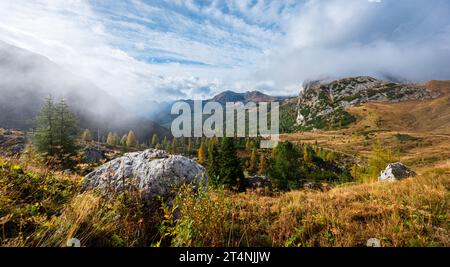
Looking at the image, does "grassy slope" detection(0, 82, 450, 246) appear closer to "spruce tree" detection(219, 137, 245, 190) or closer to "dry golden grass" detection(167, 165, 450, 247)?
"dry golden grass" detection(167, 165, 450, 247)

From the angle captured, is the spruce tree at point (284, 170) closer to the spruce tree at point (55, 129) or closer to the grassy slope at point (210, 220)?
the spruce tree at point (55, 129)

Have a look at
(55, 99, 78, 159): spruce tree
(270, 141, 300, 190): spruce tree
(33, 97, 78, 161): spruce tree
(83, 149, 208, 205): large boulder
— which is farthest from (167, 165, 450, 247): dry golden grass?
(270, 141, 300, 190): spruce tree

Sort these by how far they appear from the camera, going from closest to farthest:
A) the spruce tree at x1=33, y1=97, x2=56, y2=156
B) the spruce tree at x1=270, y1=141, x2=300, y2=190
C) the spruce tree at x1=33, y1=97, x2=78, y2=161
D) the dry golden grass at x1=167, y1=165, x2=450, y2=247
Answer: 1. the dry golden grass at x1=167, y1=165, x2=450, y2=247
2. the spruce tree at x1=33, y1=97, x2=56, y2=156
3. the spruce tree at x1=33, y1=97, x2=78, y2=161
4. the spruce tree at x1=270, y1=141, x2=300, y2=190

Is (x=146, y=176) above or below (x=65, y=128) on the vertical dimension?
below

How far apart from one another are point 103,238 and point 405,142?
553 ft

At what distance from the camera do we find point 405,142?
13562cm

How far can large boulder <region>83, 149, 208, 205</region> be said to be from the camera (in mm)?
6121

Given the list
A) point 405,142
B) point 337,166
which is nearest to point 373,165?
point 337,166

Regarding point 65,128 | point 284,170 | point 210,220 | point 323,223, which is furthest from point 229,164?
point 210,220

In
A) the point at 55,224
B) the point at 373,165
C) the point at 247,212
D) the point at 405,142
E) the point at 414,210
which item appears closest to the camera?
the point at 55,224

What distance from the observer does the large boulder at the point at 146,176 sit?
612 centimetres

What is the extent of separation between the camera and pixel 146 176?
645cm

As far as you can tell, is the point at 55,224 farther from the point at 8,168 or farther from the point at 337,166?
the point at 337,166

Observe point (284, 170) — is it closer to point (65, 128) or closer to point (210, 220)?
point (65, 128)
